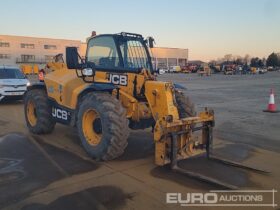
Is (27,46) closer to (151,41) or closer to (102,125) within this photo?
(151,41)

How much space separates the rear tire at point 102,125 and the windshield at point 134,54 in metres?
1.14

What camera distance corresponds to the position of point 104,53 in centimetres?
728

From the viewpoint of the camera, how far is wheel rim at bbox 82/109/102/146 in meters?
6.49

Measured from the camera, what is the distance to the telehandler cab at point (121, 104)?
5.86m

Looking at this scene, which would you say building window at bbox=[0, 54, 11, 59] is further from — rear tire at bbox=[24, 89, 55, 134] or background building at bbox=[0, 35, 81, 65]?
rear tire at bbox=[24, 89, 55, 134]

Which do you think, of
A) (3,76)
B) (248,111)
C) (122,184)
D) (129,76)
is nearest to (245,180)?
(122,184)

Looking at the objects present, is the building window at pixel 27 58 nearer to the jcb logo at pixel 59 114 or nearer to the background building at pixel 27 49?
the background building at pixel 27 49

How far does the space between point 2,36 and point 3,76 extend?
70.3 metres

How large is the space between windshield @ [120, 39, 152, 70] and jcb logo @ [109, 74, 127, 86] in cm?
28

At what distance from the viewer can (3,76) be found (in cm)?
1522

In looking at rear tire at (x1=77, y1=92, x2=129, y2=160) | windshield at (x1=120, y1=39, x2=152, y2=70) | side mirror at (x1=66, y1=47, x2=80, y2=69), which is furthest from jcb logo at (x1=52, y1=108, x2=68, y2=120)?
windshield at (x1=120, y1=39, x2=152, y2=70)

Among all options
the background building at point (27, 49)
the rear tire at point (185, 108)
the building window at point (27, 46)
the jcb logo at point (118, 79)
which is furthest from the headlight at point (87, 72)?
the building window at point (27, 46)

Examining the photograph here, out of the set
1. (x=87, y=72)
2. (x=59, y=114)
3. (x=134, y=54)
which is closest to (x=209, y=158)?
(x=134, y=54)

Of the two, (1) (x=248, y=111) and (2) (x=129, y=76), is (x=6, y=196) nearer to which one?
(2) (x=129, y=76)
